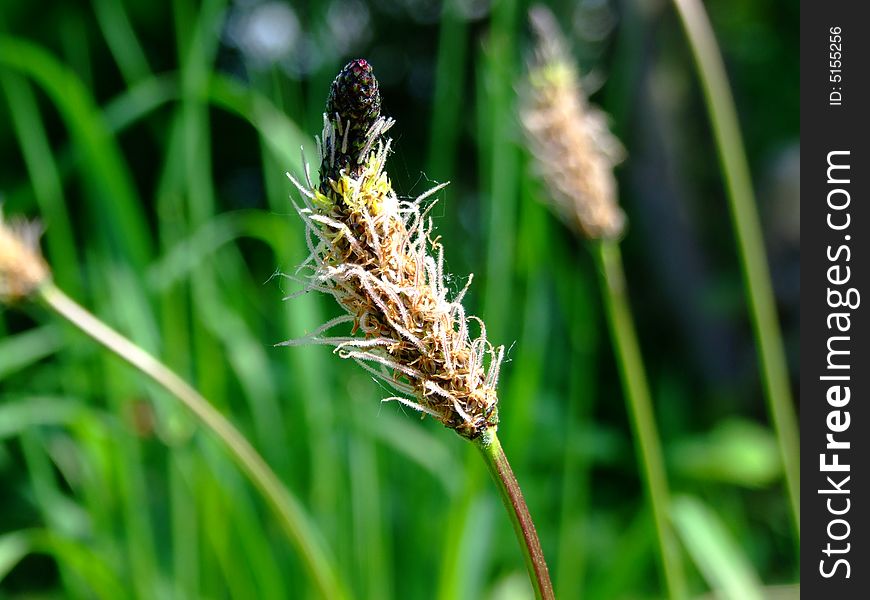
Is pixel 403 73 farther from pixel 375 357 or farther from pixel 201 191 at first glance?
pixel 375 357

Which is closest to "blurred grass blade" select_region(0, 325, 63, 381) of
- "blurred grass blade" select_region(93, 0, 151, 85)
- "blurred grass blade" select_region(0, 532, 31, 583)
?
"blurred grass blade" select_region(0, 532, 31, 583)

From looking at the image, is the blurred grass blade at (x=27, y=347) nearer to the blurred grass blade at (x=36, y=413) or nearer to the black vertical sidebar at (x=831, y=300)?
the blurred grass blade at (x=36, y=413)

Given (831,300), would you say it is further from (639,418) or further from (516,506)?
(516,506)

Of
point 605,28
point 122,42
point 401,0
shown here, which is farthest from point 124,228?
point 401,0

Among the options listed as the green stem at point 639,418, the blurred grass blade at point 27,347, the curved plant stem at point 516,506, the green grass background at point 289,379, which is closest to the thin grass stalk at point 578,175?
the green stem at point 639,418

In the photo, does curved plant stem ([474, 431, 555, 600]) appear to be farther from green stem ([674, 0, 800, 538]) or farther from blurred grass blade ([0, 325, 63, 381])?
blurred grass blade ([0, 325, 63, 381])

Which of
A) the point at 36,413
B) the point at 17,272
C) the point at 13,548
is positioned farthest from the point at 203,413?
the point at 36,413
